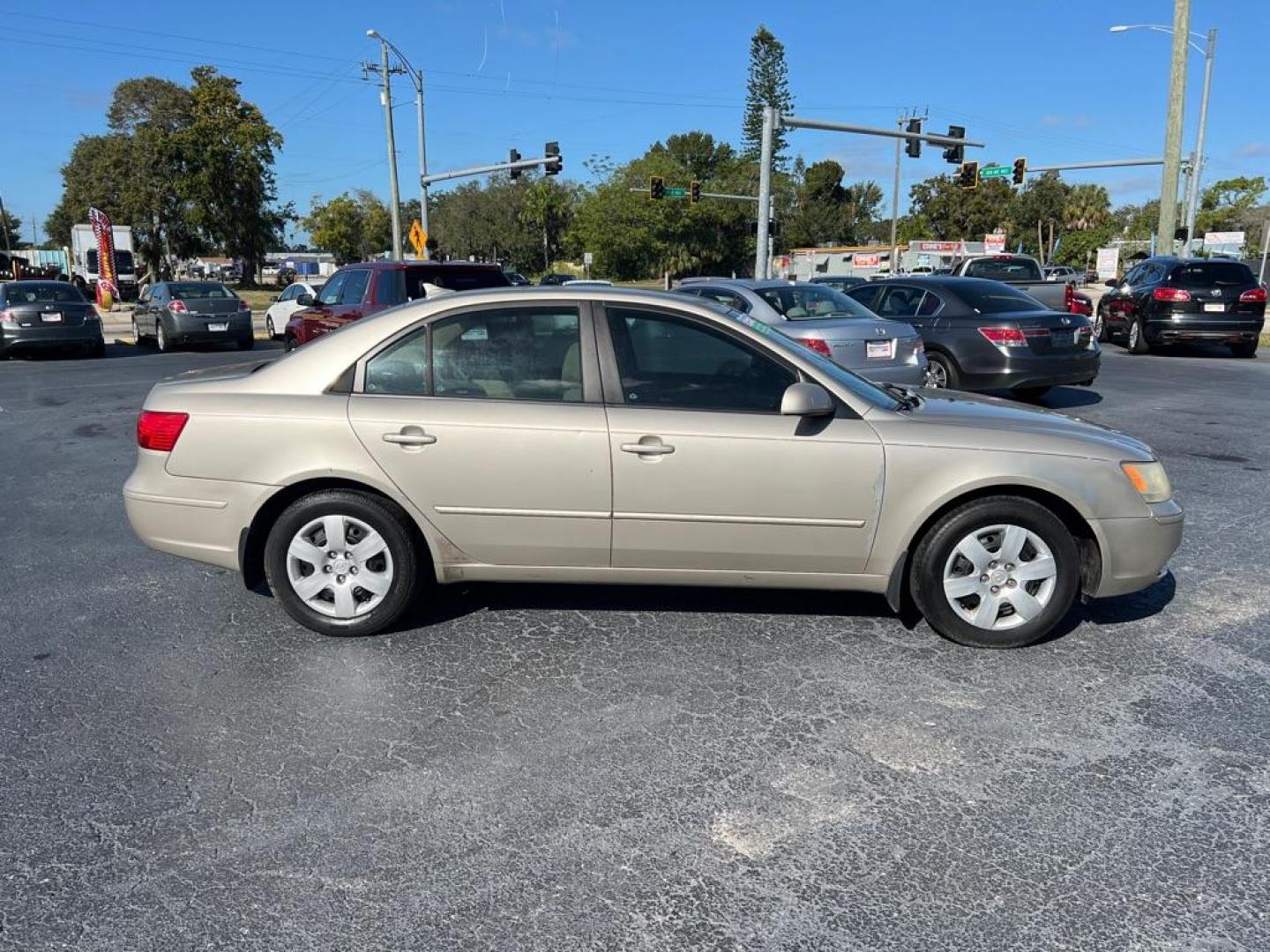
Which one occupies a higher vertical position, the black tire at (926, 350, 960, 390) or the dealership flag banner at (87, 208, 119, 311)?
the dealership flag banner at (87, 208, 119, 311)

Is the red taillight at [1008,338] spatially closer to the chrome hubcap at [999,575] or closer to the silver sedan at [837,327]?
the silver sedan at [837,327]

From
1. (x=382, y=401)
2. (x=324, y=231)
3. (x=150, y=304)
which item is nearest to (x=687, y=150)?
(x=324, y=231)

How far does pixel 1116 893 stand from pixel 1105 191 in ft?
367

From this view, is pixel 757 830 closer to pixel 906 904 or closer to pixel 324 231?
pixel 906 904

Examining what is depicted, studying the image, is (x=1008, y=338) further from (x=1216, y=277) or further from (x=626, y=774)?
(x=1216, y=277)

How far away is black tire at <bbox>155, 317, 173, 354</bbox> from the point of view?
1973 centimetres

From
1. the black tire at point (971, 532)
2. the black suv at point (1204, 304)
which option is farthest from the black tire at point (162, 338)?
the black suv at point (1204, 304)

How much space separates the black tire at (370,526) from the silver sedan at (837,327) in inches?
215

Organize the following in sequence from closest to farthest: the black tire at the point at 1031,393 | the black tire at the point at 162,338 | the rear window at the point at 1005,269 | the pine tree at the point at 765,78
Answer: the black tire at the point at 1031,393
the black tire at the point at 162,338
the rear window at the point at 1005,269
the pine tree at the point at 765,78

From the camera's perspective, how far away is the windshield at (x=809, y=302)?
10.0m

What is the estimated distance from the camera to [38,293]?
18359 millimetres

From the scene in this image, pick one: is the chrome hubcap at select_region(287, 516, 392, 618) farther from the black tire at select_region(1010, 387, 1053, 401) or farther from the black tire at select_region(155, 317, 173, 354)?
the black tire at select_region(155, 317, 173, 354)

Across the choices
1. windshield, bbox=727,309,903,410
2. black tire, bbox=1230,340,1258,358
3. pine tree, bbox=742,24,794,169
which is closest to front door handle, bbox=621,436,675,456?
windshield, bbox=727,309,903,410

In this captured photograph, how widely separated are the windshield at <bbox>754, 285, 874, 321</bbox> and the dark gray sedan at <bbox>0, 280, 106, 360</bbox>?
1419 centimetres
